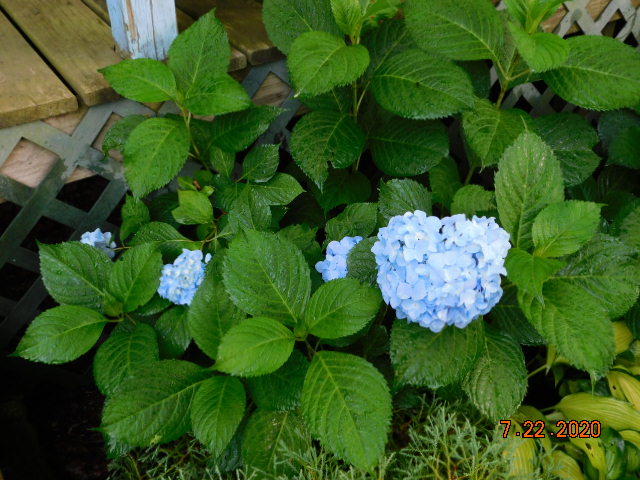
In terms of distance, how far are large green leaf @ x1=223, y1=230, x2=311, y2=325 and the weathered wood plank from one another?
69cm

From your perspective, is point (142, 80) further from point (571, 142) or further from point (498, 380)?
point (571, 142)

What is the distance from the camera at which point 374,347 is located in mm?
1430

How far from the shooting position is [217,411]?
1.22 m

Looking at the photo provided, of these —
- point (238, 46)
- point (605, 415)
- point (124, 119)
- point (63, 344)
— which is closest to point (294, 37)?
point (238, 46)

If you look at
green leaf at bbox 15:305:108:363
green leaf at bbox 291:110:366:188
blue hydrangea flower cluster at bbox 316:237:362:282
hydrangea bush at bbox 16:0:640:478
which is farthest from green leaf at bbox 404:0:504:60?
green leaf at bbox 15:305:108:363

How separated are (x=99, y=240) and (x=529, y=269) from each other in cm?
116

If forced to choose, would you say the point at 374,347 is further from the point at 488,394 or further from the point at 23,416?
the point at 23,416

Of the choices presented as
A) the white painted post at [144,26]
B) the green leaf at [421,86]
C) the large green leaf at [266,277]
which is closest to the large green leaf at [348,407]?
the large green leaf at [266,277]

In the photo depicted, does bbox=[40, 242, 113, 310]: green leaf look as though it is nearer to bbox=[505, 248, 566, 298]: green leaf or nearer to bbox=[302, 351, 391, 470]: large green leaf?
bbox=[302, 351, 391, 470]: large green leaf

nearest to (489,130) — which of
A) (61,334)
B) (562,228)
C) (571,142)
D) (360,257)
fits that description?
(571,142)

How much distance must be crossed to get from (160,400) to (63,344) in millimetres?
283
